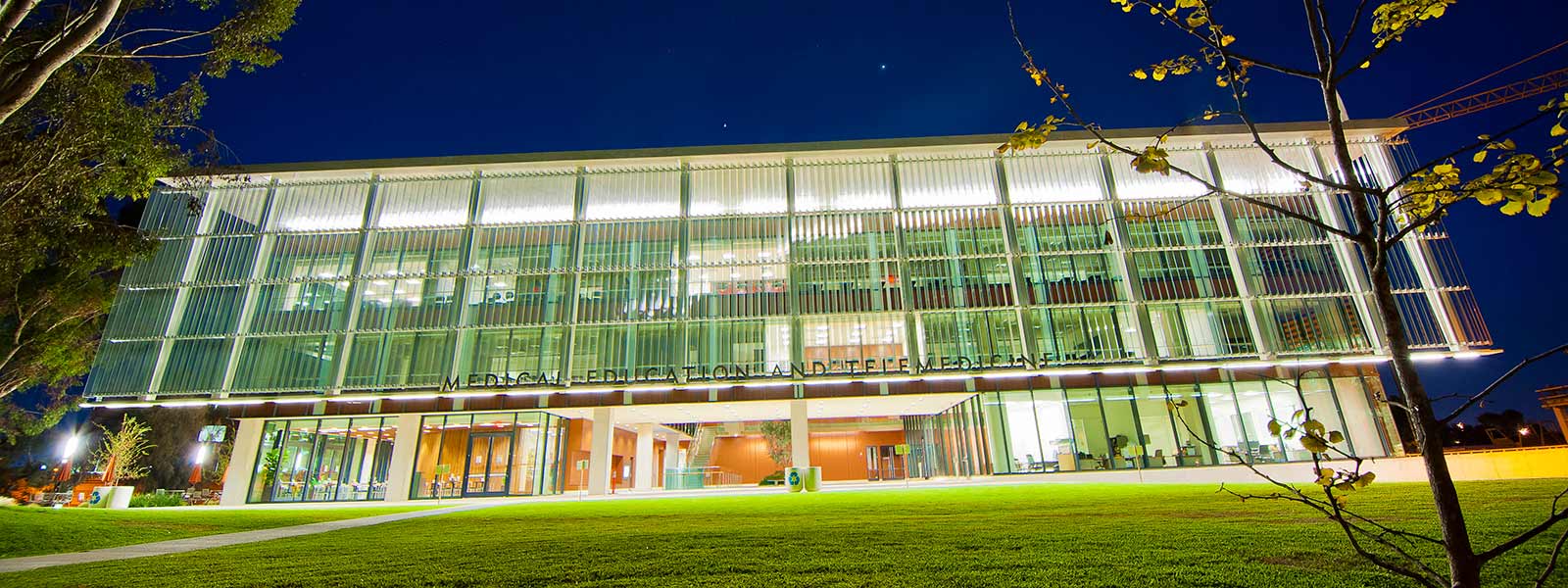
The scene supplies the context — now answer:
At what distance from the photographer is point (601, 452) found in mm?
24812

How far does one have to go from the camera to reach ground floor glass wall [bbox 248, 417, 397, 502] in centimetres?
2534

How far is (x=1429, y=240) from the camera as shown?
23.4m

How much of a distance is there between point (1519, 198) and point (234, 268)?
33.0 metres

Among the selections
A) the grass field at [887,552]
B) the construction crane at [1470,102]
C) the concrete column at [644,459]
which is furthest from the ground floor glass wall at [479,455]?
the construction crane at [1470,102]

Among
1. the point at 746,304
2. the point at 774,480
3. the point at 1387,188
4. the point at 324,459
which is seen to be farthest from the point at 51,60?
the point at 774,480

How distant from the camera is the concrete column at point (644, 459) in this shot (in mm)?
32969

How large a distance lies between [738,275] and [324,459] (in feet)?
55.7

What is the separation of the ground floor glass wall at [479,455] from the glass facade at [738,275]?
6.39 feet

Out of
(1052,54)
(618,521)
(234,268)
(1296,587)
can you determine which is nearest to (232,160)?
(234,268)

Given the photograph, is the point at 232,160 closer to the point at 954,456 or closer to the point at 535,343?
the point at 535,343

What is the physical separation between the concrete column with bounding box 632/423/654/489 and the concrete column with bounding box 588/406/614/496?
770cm

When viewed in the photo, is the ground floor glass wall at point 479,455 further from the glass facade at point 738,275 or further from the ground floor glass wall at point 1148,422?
the ground floor glass wall at point 1148,422

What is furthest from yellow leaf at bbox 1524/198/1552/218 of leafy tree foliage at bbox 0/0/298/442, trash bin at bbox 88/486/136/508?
trash bin at bbox 88/486/136/508

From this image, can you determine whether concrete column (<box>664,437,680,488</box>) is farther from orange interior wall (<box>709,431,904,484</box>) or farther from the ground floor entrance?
the ground floor entrance
